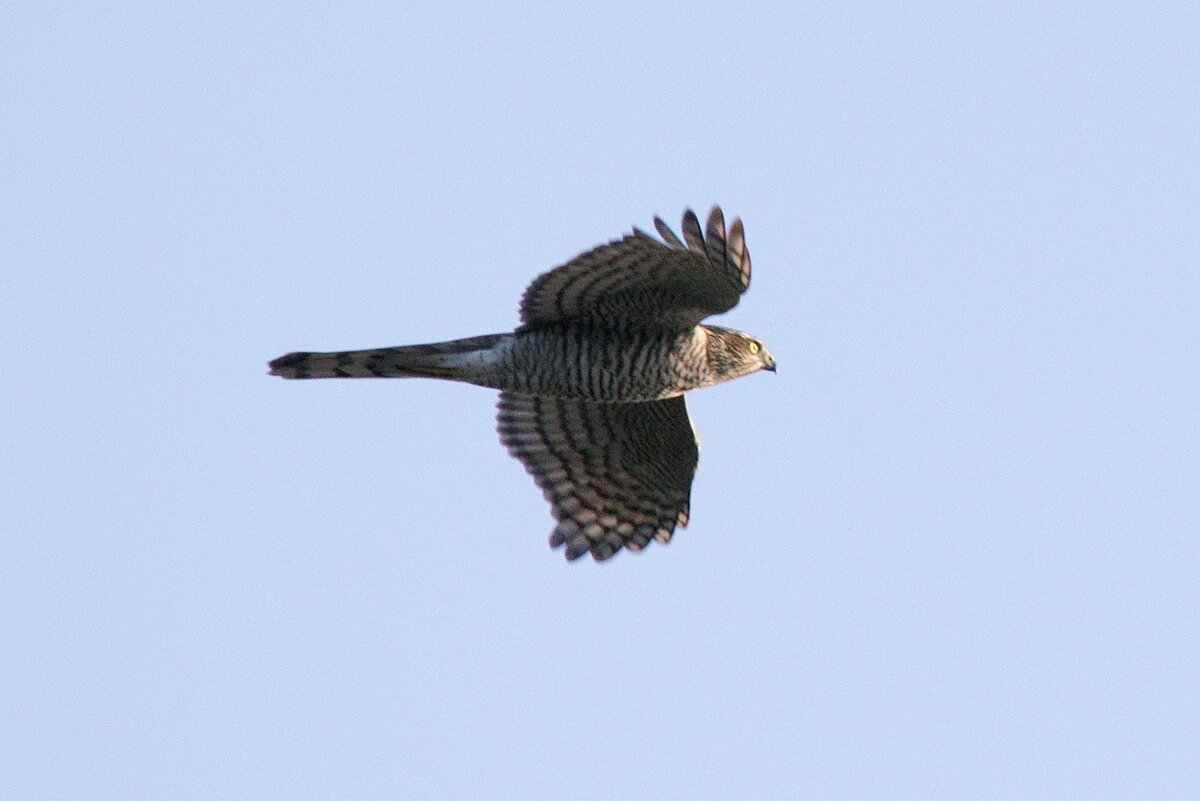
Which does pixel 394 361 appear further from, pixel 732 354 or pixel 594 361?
pixel 732 354

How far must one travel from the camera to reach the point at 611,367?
39.1ft

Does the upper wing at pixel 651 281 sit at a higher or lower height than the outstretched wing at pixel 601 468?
higher

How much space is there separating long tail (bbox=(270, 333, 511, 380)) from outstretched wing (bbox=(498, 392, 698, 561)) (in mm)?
1431

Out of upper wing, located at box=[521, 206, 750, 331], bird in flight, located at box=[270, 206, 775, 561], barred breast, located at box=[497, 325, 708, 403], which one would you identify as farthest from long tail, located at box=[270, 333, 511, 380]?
upper wing, located at box=[521, 206, 750, 331]

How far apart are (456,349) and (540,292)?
0.68 meters

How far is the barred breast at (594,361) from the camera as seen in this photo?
11.9m

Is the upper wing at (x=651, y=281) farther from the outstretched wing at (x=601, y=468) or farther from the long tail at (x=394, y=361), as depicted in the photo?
the outstretched wing at (x=601, y=468)

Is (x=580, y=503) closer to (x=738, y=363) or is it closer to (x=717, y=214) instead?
(x=738, y=363)

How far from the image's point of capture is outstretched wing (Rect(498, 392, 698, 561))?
13.4 m

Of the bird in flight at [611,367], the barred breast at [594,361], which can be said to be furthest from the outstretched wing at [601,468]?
the barred breast at [594,361]

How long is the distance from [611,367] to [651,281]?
703mm

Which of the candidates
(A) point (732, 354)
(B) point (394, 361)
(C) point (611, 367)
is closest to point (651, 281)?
(C) point (611, 367)

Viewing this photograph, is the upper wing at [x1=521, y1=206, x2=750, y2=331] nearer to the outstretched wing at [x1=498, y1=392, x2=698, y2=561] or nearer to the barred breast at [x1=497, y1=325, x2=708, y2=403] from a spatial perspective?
the barred breast at [x1=497, y1=325, x2=708, y2=403]

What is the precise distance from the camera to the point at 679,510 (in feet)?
44.7
